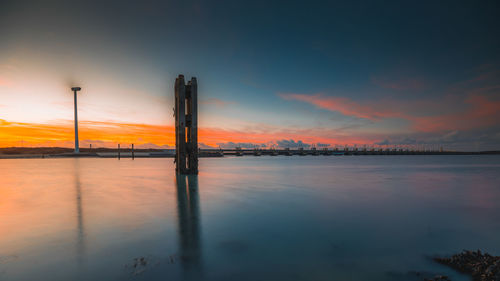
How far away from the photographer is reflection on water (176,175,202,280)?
15.2 ft

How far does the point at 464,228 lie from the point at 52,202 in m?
15.9

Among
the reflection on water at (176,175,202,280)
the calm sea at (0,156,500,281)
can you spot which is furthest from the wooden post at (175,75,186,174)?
the calm sea at (0,156,500,281)

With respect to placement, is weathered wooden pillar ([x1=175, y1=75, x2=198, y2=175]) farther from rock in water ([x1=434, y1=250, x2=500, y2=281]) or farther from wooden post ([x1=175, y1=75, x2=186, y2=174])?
rock in water ([x1=434, y1=250, x2=500, y2=281])

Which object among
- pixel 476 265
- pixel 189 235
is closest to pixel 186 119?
pixel 189 235

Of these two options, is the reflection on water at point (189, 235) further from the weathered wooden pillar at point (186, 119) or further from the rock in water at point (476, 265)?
the weathered wooden pillar at point (186, 119)

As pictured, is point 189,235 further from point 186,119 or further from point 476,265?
point 186,119

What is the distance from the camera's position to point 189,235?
672 cm

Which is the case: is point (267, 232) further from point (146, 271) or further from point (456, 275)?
point (456, 275)

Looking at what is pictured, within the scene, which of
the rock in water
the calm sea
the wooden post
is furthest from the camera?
the wooden post

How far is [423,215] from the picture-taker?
30.3 feet

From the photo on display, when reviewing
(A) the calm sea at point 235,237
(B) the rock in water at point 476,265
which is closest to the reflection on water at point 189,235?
(A) the calm sea at point 235,237

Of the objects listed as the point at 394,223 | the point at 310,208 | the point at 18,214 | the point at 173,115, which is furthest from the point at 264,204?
the point at 173,115

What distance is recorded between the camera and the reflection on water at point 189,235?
4.64 metres

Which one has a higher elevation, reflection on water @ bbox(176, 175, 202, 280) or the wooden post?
the wooden post
